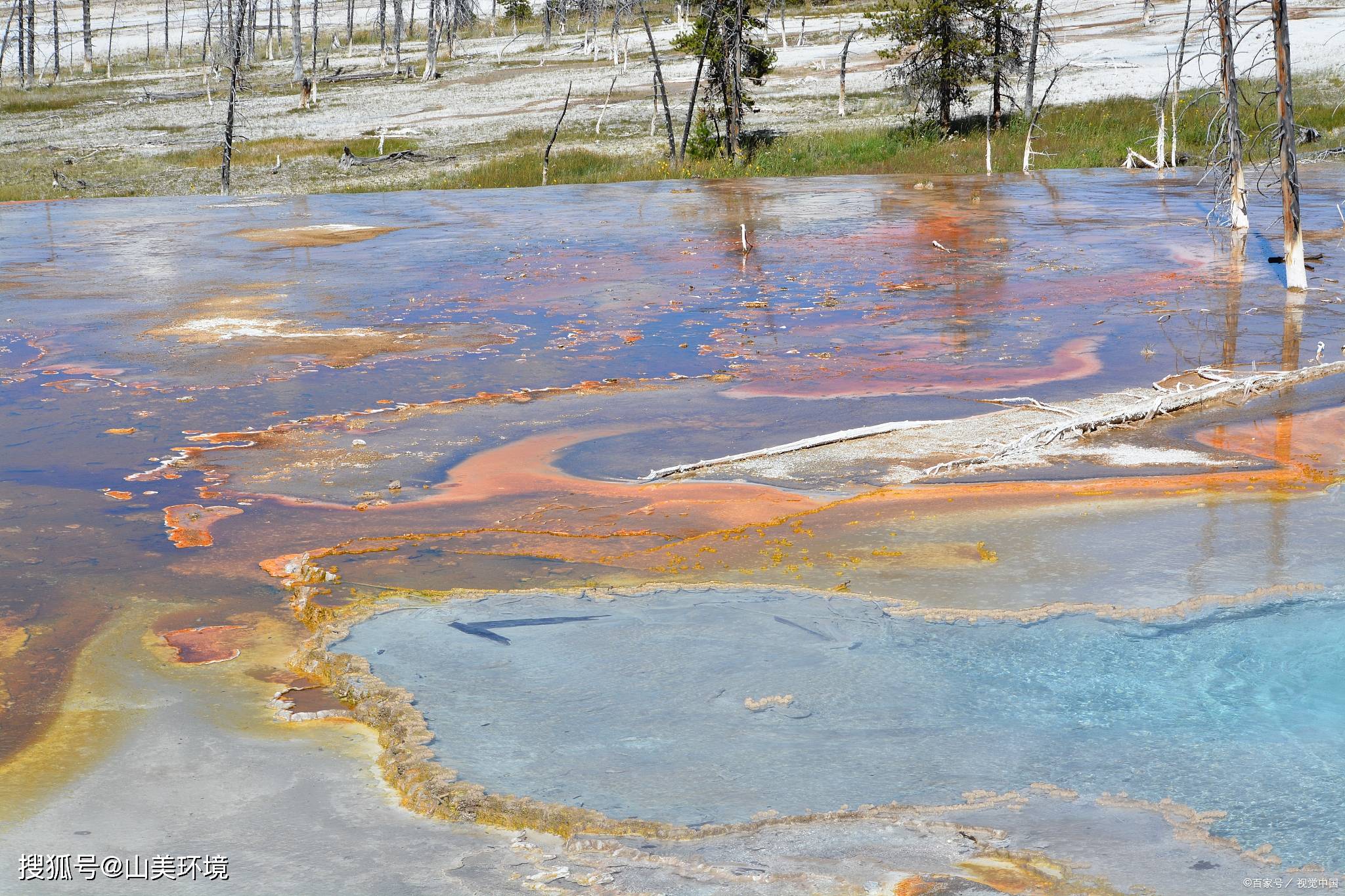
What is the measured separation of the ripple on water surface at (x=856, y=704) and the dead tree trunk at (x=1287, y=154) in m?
8.01

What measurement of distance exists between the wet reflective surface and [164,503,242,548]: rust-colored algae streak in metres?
0.04

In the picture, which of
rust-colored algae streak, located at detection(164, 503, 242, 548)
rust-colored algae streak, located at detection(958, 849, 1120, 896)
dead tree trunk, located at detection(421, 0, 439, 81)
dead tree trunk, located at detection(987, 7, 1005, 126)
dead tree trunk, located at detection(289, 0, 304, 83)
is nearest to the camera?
rust-colored algae streak, located at detection(958, 849, 1120, 896)

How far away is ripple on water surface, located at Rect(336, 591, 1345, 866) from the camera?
13.8 ft

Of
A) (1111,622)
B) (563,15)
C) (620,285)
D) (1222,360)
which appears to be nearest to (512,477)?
(1111,622)

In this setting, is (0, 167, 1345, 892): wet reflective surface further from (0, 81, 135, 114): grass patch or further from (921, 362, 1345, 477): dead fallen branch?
(0, 81, 135, 114): grass patch

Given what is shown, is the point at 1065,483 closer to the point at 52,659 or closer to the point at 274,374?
the point at 52,659

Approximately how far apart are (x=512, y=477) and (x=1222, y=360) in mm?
6153

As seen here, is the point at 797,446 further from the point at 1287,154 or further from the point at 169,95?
the point at 169,95

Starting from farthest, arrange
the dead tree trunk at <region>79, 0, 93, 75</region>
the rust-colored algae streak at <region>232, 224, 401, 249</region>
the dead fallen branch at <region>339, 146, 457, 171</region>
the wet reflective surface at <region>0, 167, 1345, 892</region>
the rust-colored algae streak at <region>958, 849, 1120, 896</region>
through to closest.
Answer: the dead tree trunk at <region>79, 0, 93, 75</region> < the dead fallen branch at <region>339, 146, 457, 171</region> < the rust-colored algae streak at <region>232, 224, 401, 249</region> < the wet reflective surface at <region>0, 167, 1345, 892</region> < the rust-colored algae streak at <region>958, 849, 1120, 896</region>

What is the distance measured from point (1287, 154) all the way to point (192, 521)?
33.9ft

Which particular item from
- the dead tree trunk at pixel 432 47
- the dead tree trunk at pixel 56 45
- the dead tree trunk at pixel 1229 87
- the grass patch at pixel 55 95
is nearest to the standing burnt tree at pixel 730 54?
the dead tree trunk at pixel 1229 87

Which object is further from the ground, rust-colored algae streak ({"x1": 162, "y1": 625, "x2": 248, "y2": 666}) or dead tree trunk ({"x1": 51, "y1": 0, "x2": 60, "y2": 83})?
dead tree trunk ({"x1": 51, "y1": 0, "x2": 60, "y2": 83})

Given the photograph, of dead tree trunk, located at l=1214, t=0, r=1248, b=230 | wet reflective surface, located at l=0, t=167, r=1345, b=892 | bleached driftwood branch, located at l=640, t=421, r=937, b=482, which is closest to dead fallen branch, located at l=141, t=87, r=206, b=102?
wet reflective surface, located at l=0, t=167, r=1345, b=892

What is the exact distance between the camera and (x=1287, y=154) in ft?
40.9
